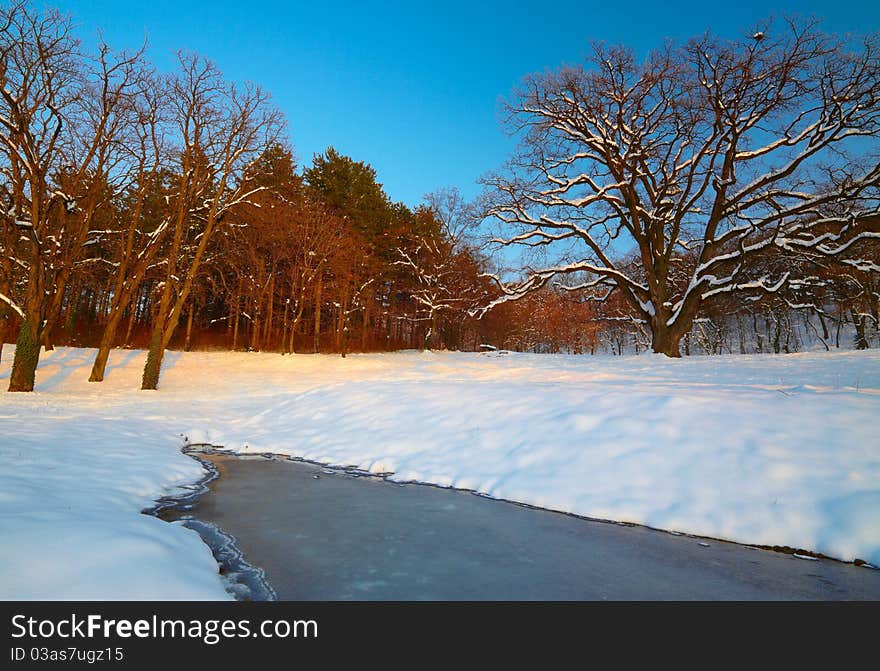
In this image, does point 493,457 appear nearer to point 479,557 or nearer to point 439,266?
point 479,557

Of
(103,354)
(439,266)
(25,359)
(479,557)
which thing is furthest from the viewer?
(439,266)

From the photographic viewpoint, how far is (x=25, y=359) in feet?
45.1

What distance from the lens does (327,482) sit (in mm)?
6492

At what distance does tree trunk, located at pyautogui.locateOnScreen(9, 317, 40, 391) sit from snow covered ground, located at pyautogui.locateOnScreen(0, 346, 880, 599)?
5.18 feet

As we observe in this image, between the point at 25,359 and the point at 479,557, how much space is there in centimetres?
1604

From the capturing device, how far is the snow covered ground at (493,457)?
323 cm

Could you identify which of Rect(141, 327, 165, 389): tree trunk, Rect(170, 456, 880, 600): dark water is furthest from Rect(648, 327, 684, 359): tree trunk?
Rect(141, 327, 165, 389): tree trunk

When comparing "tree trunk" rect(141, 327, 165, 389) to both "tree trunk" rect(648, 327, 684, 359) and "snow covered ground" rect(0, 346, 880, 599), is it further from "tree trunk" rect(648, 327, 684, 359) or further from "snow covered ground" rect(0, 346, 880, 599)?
"tree trunk" rect(648, 327, 684, 359)

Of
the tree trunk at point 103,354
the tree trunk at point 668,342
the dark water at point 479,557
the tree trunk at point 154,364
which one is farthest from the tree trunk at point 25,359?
the tree trunk at point 668,342

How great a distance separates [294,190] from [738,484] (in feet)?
105

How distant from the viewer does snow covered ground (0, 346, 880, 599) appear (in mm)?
3230

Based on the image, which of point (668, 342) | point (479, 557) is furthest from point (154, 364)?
point (668, 342)

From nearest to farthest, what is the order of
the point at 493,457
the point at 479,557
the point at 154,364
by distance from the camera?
the point at 479,557 < the point at 493,457 < the point at 154,364

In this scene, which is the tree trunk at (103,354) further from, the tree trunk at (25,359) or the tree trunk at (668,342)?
the tree trunk at (668,342)
